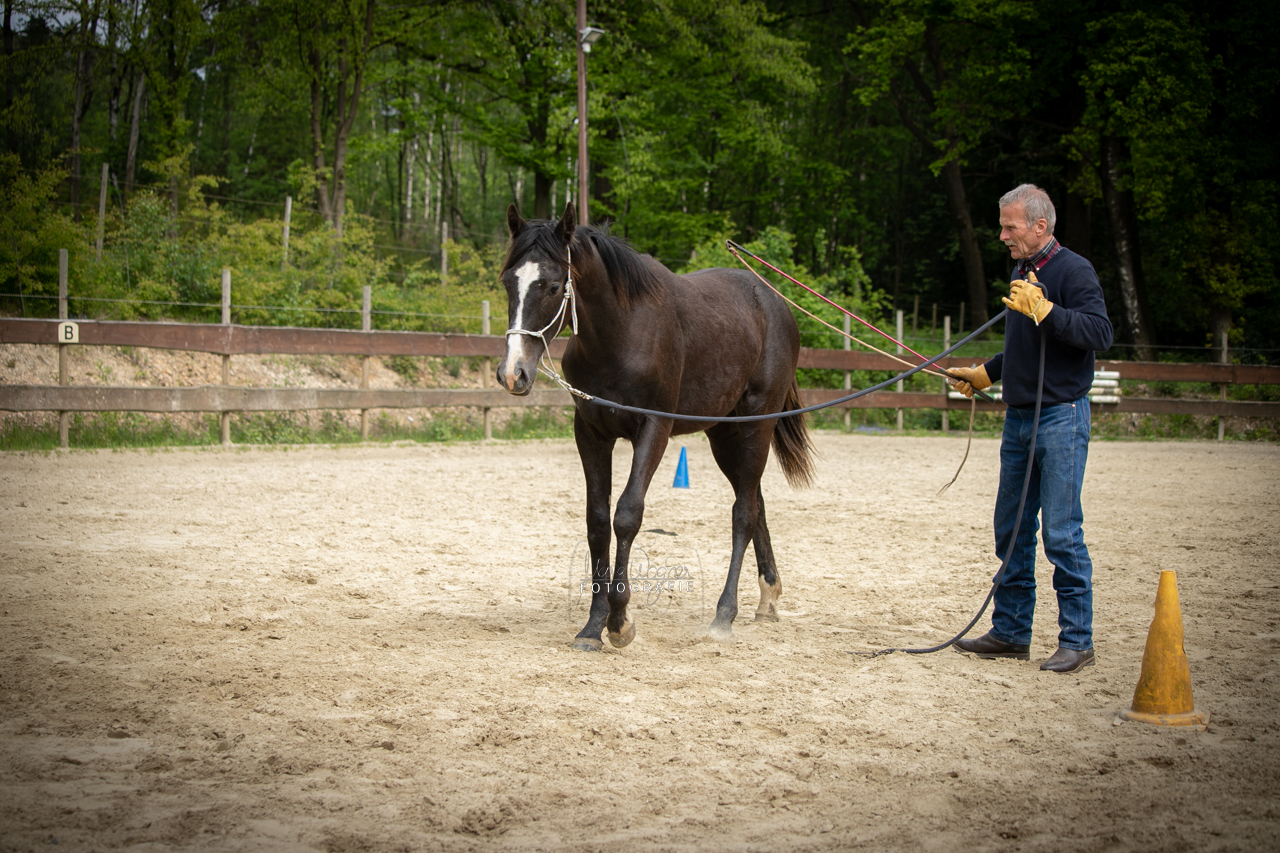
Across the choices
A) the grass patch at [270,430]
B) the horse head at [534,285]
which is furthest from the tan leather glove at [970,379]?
the grass patch at [270,430]

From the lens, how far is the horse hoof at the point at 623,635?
4250 millimetres

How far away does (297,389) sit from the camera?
475 inches

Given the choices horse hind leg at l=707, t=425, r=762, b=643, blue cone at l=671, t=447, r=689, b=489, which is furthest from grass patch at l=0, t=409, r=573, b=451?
horse hind leg at l=707, t=425, r=762, b=643

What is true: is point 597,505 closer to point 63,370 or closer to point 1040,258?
point 1040,258

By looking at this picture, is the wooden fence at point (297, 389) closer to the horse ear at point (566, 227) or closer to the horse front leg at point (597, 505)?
the horse front leg at point (597, 505)

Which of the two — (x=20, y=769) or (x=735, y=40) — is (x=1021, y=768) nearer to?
(x=20, y=769)

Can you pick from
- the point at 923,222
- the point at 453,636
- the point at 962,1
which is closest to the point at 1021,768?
the point at 453,636

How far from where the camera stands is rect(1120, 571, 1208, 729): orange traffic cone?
323cm

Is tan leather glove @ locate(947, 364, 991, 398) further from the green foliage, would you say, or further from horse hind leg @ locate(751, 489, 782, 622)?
the green foliage

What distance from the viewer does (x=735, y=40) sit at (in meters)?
23.1

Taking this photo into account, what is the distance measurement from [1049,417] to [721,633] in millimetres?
1870

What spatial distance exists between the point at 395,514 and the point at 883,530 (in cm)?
410

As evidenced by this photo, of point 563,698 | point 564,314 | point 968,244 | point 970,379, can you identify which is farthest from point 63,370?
point 968,244

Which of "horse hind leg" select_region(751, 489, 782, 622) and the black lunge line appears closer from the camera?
the black lunge line
